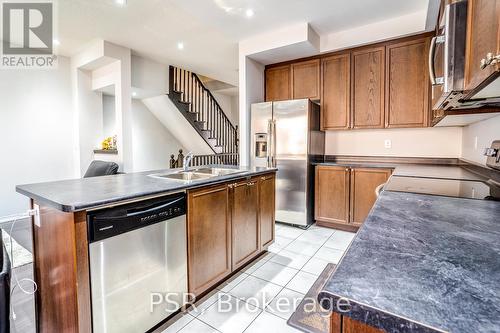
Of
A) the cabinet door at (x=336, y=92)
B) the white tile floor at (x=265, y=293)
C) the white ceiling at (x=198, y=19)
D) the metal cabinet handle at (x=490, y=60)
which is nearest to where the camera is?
the metal cabinet handle at (x=490, y=60)

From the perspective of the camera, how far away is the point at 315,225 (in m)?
3.81

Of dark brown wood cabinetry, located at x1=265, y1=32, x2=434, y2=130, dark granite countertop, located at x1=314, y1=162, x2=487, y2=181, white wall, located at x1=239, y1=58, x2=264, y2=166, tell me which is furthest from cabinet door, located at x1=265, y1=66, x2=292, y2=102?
dark granite countertop, located at x1=314, y1=162, x2=487, y2=181

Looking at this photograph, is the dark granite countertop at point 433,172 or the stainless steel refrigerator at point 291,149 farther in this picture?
the stainless steel refrigerator at point 291,149

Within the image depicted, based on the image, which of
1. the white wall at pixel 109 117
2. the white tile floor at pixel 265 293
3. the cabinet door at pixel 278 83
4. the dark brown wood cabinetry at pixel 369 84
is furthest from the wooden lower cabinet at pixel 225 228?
the white wall at pixel 109 117

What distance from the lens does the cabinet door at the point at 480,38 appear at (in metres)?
0.74

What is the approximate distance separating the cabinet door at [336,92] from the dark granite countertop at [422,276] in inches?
117

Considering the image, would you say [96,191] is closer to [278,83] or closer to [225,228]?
[225,228]

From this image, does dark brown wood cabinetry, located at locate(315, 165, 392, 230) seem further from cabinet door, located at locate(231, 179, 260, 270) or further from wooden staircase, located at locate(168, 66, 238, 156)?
wooden staircase, located at locate(168, 66, 238, 156)

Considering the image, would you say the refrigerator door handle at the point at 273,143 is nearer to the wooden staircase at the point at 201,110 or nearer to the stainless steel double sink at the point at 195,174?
the stainless steel double sink at the point at 195,174

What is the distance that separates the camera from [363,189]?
11.1 feet

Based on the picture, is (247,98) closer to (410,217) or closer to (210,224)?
(210,224)

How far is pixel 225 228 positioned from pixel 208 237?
20 centimetres

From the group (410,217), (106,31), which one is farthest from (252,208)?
(106,31)

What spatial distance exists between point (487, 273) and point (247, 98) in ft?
12.1
